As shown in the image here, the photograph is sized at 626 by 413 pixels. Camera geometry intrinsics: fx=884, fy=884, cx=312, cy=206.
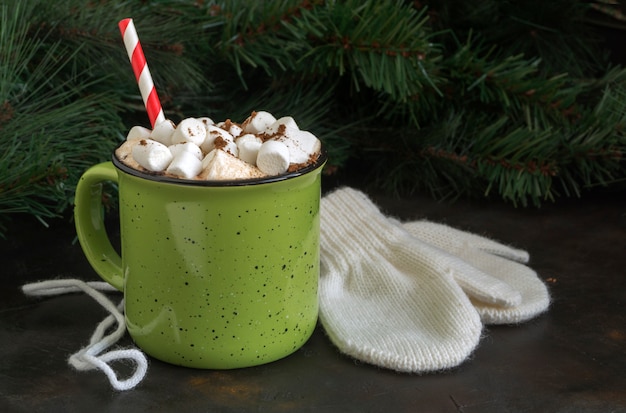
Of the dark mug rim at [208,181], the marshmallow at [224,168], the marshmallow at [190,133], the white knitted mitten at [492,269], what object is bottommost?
the white knitted mitten at [492,269]

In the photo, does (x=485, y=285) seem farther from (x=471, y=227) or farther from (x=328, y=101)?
(x=328, y=101)

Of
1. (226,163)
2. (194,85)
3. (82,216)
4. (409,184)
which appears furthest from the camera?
(409,184)

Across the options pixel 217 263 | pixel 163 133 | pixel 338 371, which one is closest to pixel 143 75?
pixel 163 133

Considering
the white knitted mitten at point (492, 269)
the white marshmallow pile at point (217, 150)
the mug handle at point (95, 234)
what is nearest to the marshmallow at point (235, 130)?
the white marshmallow pile at point (217, 150)

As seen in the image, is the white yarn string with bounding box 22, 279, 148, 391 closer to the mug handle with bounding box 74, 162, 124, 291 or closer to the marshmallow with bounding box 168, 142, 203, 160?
the mug handle with bounding box 74, 162, 124, 291

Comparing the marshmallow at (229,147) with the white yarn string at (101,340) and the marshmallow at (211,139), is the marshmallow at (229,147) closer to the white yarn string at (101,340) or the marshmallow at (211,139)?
the marshmallow at (211,139)

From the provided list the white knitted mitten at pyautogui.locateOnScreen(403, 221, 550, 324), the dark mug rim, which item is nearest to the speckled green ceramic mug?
the dark mug rim

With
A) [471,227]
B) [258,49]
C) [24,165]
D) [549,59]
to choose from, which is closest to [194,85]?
[258,49]
